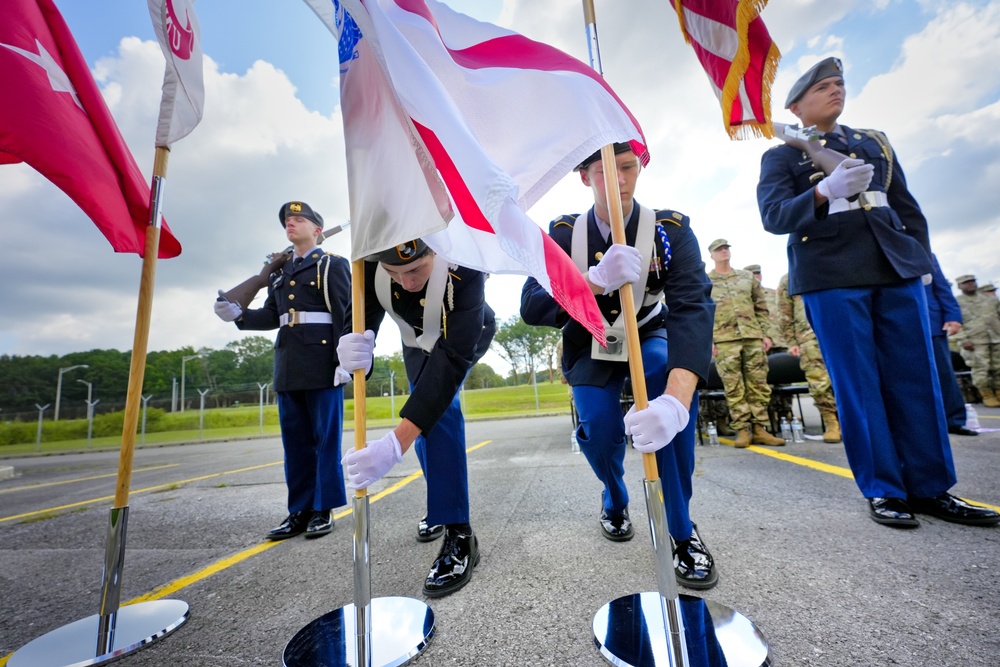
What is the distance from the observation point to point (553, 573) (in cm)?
173

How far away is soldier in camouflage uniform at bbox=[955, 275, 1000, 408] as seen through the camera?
722 centimetres

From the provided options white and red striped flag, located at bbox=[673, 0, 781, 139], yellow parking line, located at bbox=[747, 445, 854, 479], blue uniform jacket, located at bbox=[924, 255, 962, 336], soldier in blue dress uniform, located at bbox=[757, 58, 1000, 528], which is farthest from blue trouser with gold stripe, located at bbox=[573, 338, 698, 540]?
blue uniform jacket, located at bbox=[924, 255, 962, 336]

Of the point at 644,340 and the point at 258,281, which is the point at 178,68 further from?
the point at 644,340

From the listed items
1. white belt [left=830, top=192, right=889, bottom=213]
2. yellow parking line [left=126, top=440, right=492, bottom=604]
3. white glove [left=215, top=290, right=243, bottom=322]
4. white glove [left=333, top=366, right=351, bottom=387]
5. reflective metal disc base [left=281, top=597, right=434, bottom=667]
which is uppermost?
white belt [left=830, top=192, right=889, bottom=213]

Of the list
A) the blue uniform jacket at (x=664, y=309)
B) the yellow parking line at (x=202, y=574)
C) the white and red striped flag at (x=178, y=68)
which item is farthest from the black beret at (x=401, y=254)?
the yellow parking line at (x=202, y=574)

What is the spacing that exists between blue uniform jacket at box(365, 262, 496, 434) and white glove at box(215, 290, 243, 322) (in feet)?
4.88

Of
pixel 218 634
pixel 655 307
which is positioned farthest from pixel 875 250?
pixel 218 634

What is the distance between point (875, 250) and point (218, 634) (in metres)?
3.25

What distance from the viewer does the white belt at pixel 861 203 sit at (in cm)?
231

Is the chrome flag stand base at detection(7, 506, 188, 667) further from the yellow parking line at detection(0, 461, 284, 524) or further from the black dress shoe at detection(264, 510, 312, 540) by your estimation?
the yellow parking line at detection(0, 461, 284, 524)

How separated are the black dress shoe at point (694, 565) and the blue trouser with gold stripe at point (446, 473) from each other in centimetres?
86

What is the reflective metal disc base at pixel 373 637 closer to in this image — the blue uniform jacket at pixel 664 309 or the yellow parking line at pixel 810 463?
the blue uniform jacket at pixel 664 309

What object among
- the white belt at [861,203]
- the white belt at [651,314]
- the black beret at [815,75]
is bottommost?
the white belt at [651,314]

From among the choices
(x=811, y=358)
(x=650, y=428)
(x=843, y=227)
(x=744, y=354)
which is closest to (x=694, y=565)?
(x=650, y=428)
